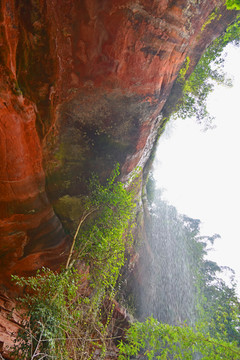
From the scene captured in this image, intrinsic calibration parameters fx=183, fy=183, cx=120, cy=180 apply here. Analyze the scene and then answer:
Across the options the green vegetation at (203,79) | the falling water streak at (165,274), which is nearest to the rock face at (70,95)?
the green vegetation at (203,79)

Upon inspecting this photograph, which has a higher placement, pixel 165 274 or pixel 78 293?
pixel 165 274

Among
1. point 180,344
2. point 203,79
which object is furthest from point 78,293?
point 203,79

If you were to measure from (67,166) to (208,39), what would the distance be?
674 cm

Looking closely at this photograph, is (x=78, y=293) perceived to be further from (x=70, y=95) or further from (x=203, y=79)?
(x=203, y=79)

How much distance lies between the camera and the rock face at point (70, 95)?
428 cm

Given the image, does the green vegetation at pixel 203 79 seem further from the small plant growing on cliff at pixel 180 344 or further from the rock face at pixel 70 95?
the small plant growing on cliff at pixel 180 344

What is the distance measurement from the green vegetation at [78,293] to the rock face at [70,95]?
3.61 ft

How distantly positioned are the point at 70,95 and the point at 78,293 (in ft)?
18.4

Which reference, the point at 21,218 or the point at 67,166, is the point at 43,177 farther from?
the point at 21,218

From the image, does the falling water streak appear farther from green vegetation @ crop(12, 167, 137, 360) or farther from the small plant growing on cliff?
green vegetation @ crop(12, 167, 137, 360)

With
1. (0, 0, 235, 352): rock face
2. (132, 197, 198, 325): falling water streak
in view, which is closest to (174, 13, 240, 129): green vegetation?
(0, 0, 235, 352): rock face

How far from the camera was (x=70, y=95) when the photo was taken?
5.36 m

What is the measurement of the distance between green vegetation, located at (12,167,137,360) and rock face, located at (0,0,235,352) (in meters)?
1.10

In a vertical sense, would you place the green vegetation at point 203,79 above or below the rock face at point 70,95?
above
